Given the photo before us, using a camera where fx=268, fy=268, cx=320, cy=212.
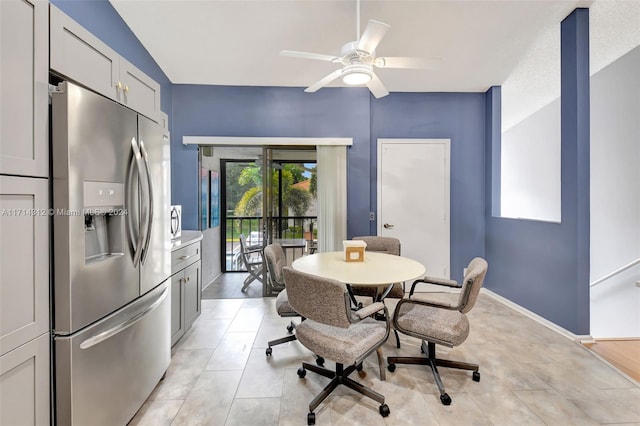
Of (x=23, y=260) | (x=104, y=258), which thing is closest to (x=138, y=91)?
(x=104, y=258)

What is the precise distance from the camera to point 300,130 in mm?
3691

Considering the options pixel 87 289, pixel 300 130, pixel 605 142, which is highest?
pixel 300 130

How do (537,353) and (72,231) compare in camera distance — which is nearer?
(72,231)

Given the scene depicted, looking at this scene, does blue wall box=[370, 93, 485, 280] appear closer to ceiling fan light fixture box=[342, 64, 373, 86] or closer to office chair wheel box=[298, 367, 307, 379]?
ceiling fan light fixture box=[342, 64, 373, 86]

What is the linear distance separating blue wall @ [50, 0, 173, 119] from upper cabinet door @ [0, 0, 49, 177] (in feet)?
3.30

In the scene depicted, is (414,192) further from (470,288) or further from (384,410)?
(384,410)

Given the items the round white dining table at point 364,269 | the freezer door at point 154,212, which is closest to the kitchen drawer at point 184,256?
the freezer door at point 154,212

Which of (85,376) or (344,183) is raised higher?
(344,183)

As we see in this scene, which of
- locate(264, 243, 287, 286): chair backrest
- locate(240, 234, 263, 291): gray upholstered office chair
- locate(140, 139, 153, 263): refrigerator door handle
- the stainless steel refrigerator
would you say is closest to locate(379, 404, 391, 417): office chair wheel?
locate(264, 243, 287, 286): chair backrest

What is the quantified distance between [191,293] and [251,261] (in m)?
1.57

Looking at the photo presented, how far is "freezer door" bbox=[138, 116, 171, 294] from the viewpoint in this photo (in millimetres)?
1633

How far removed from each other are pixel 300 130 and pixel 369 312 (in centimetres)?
279

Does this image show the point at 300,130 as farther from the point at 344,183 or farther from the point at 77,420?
the point at 77,420

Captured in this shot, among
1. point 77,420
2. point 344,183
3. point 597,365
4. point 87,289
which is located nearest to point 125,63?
point 87,289
